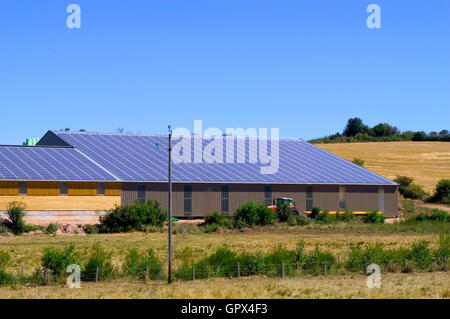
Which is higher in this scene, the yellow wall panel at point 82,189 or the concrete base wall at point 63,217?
the yellow wall panel at point 82,189

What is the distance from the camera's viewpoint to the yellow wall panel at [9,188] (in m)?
67.9

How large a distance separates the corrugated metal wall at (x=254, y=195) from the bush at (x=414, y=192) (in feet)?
59.6

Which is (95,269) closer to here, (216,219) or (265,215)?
(216,219)

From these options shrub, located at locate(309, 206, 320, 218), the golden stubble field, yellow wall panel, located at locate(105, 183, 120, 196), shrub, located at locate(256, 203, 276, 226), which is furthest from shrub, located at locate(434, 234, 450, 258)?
yellow wall panel, located at locate(105, 183, 120, 196)

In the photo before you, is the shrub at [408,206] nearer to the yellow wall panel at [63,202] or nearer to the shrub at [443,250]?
the yellow wall panel at [63,202]

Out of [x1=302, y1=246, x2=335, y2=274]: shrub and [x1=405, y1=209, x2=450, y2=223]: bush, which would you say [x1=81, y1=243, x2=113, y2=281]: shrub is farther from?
[x1=405, y1=209, x2=450, y2=223]: bush

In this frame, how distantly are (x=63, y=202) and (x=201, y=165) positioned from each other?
52.8 ft

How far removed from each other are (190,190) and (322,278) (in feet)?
117

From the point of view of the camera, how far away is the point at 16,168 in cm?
7031

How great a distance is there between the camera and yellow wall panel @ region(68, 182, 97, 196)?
70.3 meters

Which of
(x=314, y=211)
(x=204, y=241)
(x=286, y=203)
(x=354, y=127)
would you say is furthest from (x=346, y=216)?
(x=354, y=127)

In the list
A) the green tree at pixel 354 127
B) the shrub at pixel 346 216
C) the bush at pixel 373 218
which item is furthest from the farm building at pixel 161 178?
the green tree at pixel 354 127

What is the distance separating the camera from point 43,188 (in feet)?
227
